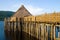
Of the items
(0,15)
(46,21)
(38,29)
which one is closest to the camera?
(46,21)

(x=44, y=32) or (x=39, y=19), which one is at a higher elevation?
(x=39, y=19)

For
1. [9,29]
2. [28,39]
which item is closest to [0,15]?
[9,29]

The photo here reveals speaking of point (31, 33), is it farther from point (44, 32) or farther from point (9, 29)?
point (9, 29)

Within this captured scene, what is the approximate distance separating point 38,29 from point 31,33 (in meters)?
5.41

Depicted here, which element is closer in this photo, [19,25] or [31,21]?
[31,21]

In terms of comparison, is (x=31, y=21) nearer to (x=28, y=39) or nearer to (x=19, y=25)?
(x=28, y=39)

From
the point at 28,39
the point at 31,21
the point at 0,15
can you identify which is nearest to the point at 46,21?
the point at 31,21

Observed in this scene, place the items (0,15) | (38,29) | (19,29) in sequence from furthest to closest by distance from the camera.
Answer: (0,15) < (19,29) < (38,29)

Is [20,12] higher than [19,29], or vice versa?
[20,12]

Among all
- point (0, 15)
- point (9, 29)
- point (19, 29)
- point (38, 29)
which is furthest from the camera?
point (0, 15)

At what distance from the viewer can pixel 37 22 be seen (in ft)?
96.4

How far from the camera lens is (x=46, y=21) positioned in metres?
24.9

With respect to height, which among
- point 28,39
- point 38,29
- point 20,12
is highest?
point 20,12

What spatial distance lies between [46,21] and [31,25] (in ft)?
29.1
